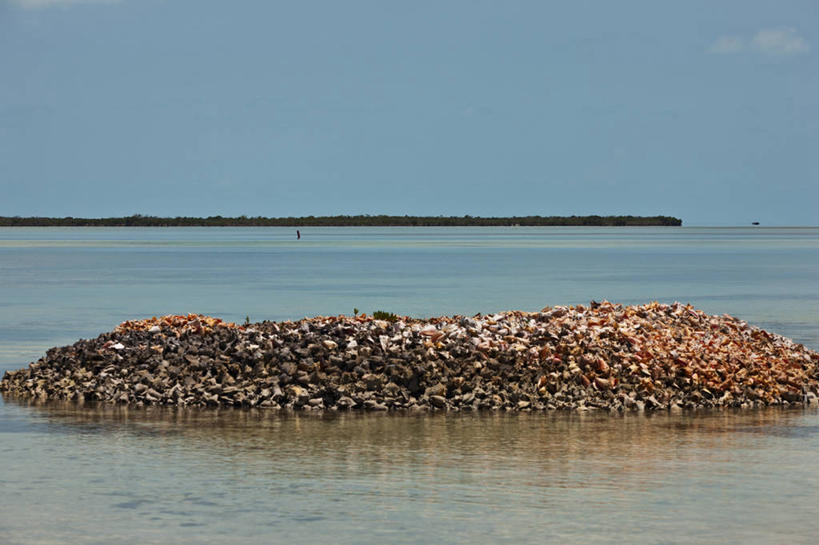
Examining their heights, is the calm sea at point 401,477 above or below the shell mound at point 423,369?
below

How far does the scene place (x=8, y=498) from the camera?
9.60m

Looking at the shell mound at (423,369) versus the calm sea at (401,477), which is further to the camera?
the shell mound at (423,369)

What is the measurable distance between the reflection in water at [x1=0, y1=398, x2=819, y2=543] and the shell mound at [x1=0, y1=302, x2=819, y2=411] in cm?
65

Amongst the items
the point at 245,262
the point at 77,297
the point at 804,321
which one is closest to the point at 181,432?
the point at 804,321

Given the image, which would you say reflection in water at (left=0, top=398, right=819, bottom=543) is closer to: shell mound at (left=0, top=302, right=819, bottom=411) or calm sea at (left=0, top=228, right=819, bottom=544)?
calm sea at (left=0, top=228, right=819, bottom=544)

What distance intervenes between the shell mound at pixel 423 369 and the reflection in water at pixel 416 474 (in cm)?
65

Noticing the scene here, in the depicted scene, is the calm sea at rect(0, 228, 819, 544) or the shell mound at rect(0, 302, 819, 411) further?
the shell mound at rect(0, 302, 819, 411)

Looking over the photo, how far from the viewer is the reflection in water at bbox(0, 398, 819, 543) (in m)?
8.63

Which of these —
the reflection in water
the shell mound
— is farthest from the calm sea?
the shell mound

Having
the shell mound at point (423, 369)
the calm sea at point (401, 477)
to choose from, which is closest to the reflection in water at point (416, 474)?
the calm sea at point (401, 477)

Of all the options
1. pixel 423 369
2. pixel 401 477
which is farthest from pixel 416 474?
pixel 423 369

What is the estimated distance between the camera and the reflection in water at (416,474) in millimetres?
8633

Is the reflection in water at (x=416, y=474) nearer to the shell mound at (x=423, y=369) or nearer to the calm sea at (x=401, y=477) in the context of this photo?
the calm sea at (x=401, y=477)

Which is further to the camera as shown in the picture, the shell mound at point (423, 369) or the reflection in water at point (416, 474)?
the shell mound at point (423, 369)
